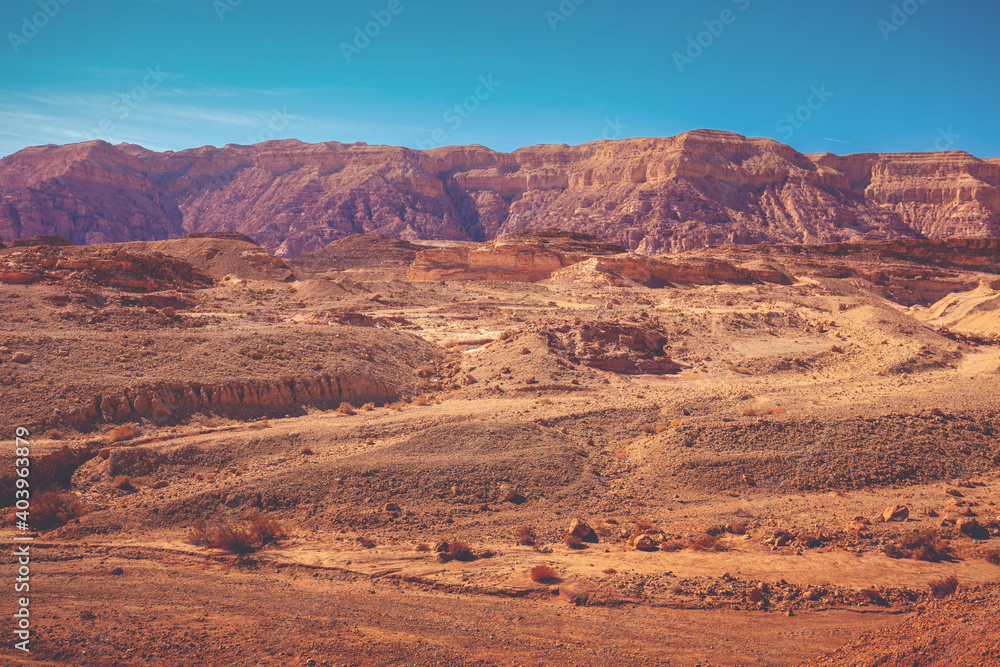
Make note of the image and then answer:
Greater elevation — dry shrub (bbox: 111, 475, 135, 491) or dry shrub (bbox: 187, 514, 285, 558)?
dry shrub (bbox: 111, 475, 135, 491)

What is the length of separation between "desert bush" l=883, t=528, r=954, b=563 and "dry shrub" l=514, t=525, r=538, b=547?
481 centimetres

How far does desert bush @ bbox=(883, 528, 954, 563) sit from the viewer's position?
7.60m

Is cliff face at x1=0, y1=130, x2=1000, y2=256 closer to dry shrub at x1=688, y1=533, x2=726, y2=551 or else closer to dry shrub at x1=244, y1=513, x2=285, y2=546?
dry shrub at x1=688, y1=533, x2=726, y2=551

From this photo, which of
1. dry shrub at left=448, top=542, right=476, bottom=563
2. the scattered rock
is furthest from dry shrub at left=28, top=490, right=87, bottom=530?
the scattered rock

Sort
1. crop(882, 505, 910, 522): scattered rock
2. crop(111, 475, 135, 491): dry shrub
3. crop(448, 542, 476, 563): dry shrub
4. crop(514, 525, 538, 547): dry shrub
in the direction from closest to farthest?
1. crop(448, 542, 476, 563): dry shrub
2. crop(514, 525, 538, 547): dry shrub
3. crop(882, 505, 910, 522): scattered rock
4. crop(111, 475, 135, 491): dry shrub

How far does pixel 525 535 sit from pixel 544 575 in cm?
124

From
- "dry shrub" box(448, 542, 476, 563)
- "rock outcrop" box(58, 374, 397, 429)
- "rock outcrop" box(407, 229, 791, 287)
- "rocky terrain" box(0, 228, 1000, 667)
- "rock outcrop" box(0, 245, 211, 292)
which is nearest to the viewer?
"rocky terrain" box(0, 228, 1000, 667)

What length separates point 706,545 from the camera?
26.0ft

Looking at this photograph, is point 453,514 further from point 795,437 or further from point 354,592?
point 795,437

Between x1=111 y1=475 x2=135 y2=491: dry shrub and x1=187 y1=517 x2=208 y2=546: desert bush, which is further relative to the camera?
x1=111 y1=475 x2=135 y2=491: dry shrub

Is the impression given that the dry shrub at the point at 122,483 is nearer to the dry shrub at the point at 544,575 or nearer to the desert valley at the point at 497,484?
the desert valley at the point at 497,484

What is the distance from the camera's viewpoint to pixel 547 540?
8.12 metres

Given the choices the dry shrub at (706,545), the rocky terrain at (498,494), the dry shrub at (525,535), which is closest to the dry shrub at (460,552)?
the rocky terrain at (498,494)

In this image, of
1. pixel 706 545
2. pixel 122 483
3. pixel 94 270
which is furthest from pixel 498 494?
pixel 94 270
